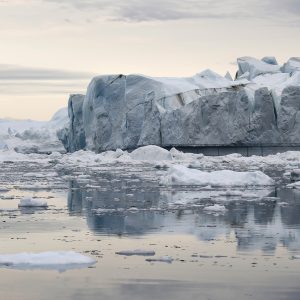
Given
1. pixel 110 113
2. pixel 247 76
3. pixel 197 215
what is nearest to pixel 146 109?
pixel 110 113

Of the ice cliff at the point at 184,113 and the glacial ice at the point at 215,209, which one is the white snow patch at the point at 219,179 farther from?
the ice cliff at the point at 184,113

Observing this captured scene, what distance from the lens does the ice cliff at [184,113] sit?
3703 centimetres

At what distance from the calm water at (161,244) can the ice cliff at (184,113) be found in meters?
23.3

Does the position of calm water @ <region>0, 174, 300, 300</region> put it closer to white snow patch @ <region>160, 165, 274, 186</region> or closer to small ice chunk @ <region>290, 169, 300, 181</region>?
white snow patch @ <region>160, 165, 274, 186</region>

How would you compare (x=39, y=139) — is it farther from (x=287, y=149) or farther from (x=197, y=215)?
(x=197, y=215)

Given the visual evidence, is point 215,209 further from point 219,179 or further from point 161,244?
point 219,179

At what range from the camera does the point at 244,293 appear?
528 cm

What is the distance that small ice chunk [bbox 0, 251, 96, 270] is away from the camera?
623 centimetres

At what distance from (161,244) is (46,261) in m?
1.71

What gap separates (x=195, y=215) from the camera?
1052 cm

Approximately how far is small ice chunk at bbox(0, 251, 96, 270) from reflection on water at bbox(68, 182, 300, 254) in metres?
1.73

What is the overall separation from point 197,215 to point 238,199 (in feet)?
9.27

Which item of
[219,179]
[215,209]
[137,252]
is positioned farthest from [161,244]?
[219,179]

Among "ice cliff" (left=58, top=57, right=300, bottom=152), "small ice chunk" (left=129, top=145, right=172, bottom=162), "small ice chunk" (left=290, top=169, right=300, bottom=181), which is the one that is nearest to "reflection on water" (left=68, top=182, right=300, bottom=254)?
"small ice chunk" (left=290, top=169, right=300, bottom=181)
